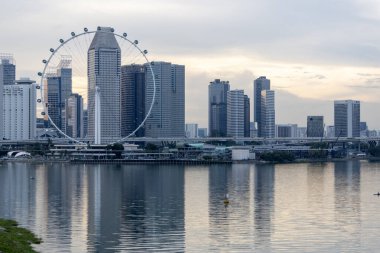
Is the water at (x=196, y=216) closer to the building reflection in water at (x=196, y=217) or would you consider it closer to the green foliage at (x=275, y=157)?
the building reflection in water at (x=196, y=217)

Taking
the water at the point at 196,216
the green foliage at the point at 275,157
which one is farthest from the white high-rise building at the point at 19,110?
the water at the point at 196,216

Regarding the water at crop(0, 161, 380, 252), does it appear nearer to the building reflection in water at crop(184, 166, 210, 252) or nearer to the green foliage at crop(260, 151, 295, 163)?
the building reflection in water at crop(184, 166, 210, 252)

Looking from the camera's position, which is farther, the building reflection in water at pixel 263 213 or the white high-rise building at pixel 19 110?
the white high-rise building at pixel 19 110

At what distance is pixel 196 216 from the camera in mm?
26188

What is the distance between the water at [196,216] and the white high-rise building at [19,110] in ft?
265

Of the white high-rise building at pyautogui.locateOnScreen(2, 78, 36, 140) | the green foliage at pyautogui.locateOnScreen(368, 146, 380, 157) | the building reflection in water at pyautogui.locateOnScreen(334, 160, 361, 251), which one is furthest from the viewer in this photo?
the white high-rise building at pyautogui.locateOnScreen(2, 78, 36, 140)

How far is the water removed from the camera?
789 inches

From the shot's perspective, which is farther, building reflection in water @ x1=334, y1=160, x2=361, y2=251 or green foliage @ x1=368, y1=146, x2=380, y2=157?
green foliage @ x1=368, y1=146, x2=380, y2=157

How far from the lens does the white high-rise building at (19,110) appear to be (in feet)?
399

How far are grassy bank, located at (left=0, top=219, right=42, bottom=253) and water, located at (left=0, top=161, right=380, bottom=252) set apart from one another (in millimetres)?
391

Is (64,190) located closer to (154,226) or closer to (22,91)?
(154,226)

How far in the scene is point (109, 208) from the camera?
2906 centimetres

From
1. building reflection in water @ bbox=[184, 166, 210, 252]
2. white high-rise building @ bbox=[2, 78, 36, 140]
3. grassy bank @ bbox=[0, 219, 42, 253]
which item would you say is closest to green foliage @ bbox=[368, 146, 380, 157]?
white high-rise building @ bbox=[2, 78, 36, 140]

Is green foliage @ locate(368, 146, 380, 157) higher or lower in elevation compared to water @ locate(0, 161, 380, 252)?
higher
